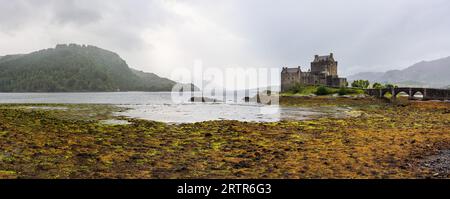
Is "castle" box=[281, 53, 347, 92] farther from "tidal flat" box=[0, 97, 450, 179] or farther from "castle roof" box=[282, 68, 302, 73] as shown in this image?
"tidal flat" box=[0, 97, 450, 179]

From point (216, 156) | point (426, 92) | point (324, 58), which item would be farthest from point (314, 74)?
point (216, 156)

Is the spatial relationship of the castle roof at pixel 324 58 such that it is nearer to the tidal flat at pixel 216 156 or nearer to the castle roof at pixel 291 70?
the castle roof at pixel 291 70

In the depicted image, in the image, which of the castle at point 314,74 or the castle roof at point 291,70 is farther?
the castle roof at point 291,70

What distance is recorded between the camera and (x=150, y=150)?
1586 centimetres

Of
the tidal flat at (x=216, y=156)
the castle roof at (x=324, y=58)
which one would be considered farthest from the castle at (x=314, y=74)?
the tidal flat at (x=216, y=156)

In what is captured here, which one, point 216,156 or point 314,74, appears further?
point 314,74

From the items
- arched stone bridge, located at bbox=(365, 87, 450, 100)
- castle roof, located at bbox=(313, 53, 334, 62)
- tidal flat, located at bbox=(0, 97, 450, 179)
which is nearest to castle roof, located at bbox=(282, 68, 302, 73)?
castle roof, located at bbox=(313, 53, 334, 62)

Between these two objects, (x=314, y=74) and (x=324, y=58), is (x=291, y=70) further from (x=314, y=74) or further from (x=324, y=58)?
(x=324, y=58)

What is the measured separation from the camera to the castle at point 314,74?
146 meters

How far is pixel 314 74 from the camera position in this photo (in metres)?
150

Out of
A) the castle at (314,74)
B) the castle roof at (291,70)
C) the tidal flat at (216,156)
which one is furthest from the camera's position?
the castle roof at (291,70)

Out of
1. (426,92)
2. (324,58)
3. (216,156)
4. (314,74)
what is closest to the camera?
(216,156)

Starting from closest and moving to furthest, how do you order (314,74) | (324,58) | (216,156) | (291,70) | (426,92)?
(216,156) → (426,92) → (314,74) → (324,58) → (291,70)
